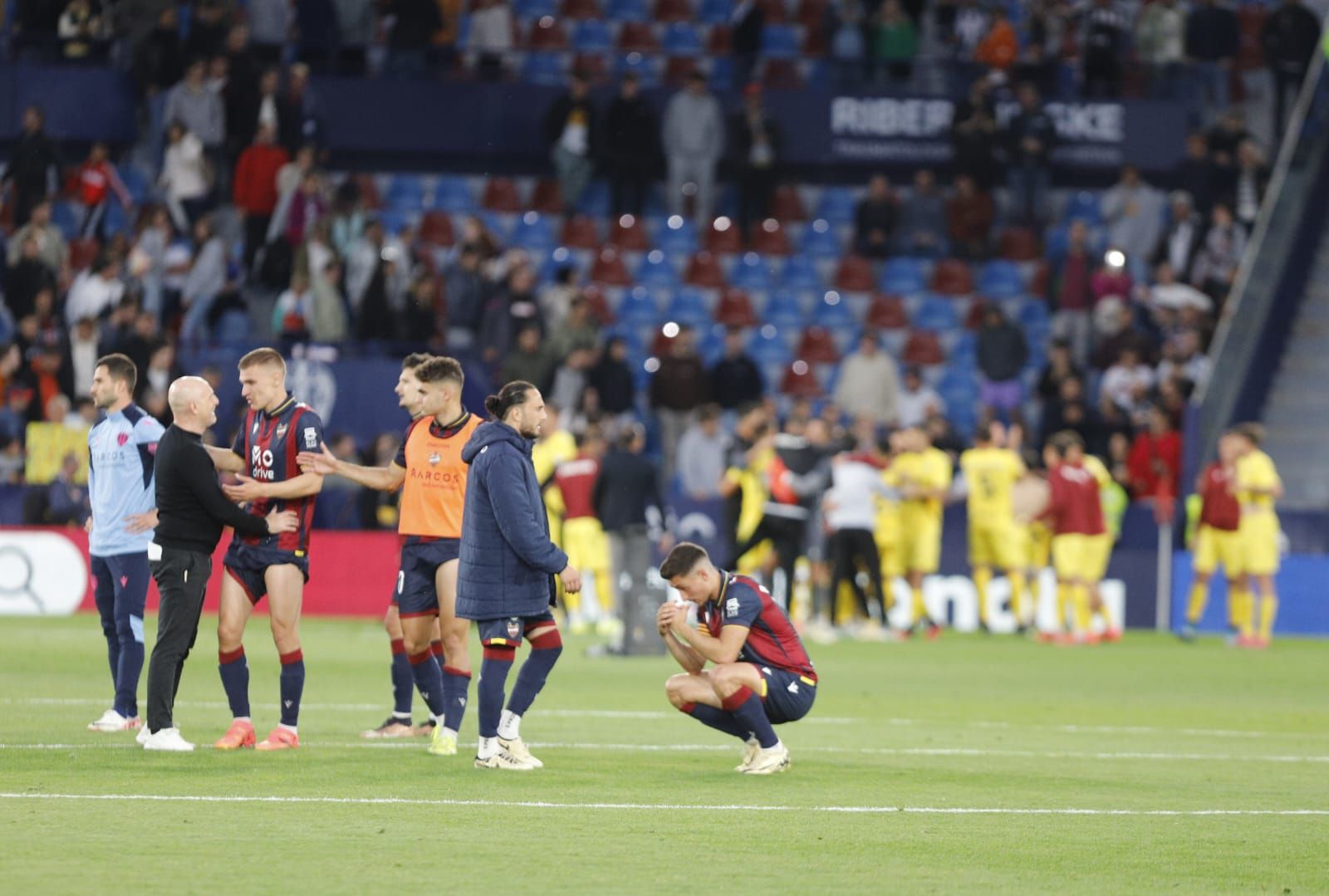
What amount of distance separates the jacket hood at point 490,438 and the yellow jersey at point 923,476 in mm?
14218

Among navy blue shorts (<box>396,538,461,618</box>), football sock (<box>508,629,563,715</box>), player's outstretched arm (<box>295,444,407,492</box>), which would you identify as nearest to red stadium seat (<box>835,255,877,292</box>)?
player's outstretched arm (<box>295,444,407,492</box>)

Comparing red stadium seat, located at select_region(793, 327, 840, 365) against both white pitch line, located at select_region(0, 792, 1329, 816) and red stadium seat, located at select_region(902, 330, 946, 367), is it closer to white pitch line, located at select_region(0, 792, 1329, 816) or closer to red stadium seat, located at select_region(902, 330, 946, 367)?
red stadium seat, located at select_region(902, 330, 946, 367)

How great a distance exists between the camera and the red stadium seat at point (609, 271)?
30.7 meters

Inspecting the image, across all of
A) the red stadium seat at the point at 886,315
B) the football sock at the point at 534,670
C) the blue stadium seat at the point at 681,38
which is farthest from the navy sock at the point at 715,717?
the blue stadium seat at the point at 681,38

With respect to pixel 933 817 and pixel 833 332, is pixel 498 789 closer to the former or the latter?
pixel 933 817

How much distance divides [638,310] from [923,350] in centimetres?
409

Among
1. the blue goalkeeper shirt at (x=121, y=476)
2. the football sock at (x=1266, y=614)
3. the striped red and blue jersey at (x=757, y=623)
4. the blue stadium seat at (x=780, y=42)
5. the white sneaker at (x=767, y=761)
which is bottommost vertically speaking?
the football sock at (x=1266, y=614)

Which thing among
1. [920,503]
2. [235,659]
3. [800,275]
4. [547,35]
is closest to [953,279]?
[800,275]

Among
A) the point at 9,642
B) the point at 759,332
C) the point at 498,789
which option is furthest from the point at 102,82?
the point at 498,789

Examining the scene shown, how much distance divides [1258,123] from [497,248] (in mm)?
12154

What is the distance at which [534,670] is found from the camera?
429 inches

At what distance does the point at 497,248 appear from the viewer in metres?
29.3

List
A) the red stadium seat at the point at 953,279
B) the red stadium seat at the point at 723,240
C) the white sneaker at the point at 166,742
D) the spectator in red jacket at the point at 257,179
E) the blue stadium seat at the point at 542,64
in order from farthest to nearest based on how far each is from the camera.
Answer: the blue stadium seat at the point at 542,64, the red stadium seat at the point at 723,240, the red stadium seat at the point at 953,279, the spectator in red jacket at the point at 257,179, the white sneaker at the point at 166,742

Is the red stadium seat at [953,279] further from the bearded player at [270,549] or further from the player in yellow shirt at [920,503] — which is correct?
the bearded player at [270,549]
